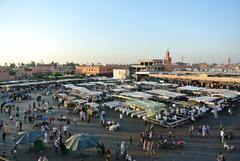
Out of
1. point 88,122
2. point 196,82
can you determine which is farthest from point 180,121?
point 196,82

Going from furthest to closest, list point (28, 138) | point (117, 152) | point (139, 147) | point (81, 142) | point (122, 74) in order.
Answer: point (122, 74) < point (139, 147) < point (28, 138) < point (117, 152) < point (81, 142)

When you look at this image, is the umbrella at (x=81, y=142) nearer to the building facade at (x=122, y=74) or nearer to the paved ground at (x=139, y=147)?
the paved ground at (x=139, y=147)

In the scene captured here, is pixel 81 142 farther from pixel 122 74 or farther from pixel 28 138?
pixel 122 74

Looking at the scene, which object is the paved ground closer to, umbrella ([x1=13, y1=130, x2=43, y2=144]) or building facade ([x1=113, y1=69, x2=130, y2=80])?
umbrella ([x1=13, y1=130, x2=43, y2=144])

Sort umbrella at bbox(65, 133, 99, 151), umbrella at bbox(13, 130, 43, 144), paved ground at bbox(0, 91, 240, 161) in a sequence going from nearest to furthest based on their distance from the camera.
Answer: umbrella at bbox(65, 133, 99, 151) < paved ground at bbox(0, 91, 240, 161) < umbrella at bbox(13, 130, 43, 144)

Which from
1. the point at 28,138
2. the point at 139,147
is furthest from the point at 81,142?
the point at 139,147

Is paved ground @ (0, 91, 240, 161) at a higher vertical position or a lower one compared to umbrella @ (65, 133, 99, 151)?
lower

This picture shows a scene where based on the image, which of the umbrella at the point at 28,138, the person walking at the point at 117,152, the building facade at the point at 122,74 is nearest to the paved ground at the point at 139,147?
the person walking at the point at 117,152

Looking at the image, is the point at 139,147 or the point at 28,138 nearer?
the point at 28,138

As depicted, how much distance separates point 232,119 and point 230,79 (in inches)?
1030

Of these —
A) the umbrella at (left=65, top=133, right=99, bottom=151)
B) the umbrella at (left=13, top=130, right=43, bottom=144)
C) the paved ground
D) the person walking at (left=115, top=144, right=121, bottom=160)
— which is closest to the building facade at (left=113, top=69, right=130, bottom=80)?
the paved ground

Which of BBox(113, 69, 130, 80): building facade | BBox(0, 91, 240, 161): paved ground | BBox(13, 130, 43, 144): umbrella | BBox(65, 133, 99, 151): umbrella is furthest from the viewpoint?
BBox(113, 69, 130, 80): building facade

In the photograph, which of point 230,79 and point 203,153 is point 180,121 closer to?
point 203,153

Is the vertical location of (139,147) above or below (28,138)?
below
